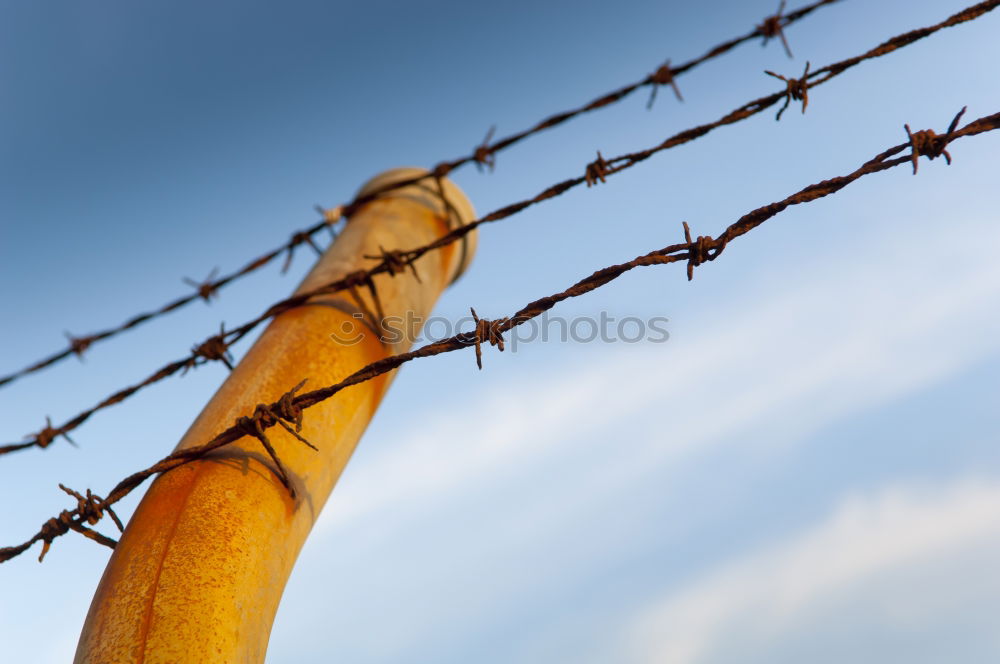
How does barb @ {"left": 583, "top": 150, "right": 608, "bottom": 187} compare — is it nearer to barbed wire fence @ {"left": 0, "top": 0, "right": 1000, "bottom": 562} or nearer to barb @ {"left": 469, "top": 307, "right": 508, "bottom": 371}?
barbed wire fence @ {"left": 0, "top": 0, "right": 1000, "bottom": 562}

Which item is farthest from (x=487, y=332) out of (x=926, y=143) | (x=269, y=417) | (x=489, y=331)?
(x=926, y=143)

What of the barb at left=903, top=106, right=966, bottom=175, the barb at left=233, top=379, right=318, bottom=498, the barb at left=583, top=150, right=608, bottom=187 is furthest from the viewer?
the barb at left=583, top=150, right=608, bottom=187

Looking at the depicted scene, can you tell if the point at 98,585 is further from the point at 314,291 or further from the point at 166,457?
the point at 314,291

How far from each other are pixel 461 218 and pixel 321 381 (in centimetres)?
150

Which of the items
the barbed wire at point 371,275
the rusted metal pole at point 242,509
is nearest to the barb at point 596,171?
the barbed wire at point 371,275

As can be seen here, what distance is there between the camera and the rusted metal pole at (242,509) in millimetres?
1915

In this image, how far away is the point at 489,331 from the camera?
6.55 feet

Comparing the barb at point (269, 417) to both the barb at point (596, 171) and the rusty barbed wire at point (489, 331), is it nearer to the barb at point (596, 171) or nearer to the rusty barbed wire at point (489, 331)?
the rusty barbed wire at point (489, 331)

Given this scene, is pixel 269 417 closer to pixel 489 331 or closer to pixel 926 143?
pixel 489 331

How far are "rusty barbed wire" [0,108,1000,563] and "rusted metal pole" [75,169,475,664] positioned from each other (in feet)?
0.28

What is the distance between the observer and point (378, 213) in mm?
3600

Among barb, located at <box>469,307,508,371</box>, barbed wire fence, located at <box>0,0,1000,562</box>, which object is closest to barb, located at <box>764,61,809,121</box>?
barbed wire fence, located at <box>0,0,1000,562</box>

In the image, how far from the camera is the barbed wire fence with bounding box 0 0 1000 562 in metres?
1.94

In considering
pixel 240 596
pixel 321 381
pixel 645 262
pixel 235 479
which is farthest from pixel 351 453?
pixel 645 262
